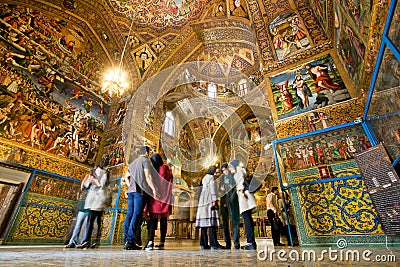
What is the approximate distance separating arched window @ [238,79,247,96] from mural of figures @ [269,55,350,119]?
780cm

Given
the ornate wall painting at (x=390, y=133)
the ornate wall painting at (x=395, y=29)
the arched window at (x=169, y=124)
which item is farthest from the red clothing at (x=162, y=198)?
the arched window at (x=169, y=124)

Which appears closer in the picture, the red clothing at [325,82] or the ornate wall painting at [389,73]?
the ornate wall painting at [389,73]

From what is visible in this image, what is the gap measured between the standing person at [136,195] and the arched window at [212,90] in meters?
10.8

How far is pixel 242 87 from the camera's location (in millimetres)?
12953

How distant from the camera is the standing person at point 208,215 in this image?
293 cm

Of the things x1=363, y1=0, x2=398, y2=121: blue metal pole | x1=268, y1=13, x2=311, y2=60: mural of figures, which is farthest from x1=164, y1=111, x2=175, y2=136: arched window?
x1=363, y1=0, x2=398, y2=121: blue metal pole

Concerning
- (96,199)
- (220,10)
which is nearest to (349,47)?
(96,199)

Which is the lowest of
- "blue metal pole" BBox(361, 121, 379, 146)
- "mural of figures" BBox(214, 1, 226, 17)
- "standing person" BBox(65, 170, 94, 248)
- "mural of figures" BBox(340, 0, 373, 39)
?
"standing person" BBox(65, 170, 94, 248)

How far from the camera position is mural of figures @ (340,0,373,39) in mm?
2693

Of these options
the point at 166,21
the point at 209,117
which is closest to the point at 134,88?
the point at 166,21

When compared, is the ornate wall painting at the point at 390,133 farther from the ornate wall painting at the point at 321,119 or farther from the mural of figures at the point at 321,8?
the mural of figures at the point at 321,8

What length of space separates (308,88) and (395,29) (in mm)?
2491

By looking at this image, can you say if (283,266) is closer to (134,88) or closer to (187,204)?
(134,88)

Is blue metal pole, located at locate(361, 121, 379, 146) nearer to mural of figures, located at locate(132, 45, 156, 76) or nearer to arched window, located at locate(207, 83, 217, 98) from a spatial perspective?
mural of figures, located at locate(132, 45, 156, 76)
